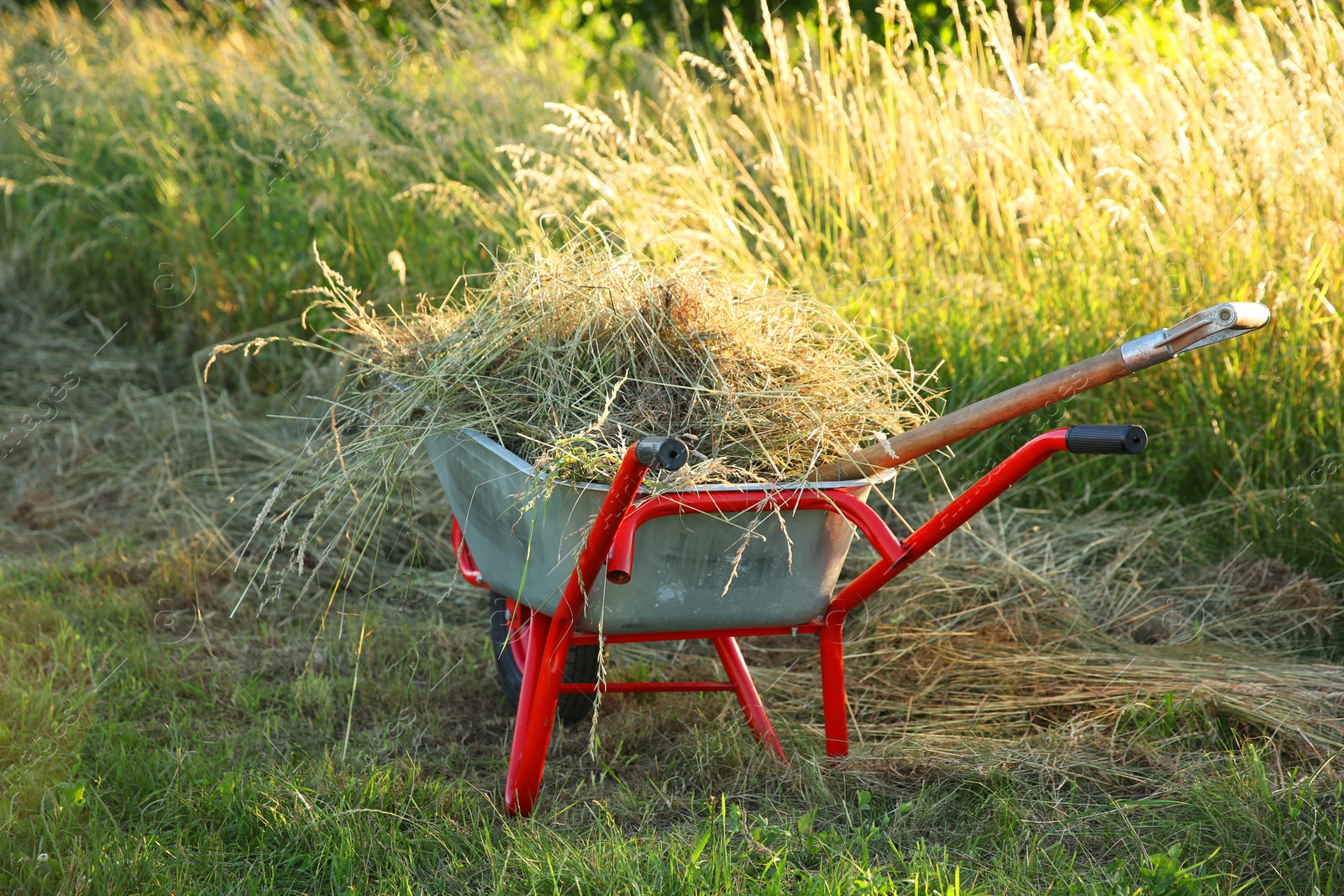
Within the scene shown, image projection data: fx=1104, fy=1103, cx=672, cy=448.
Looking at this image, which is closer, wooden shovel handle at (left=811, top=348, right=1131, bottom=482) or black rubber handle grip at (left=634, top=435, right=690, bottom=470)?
black rubber handle grip at (left=634, top=435, right=690, bottom=470)

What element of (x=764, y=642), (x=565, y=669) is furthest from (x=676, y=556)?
(x=764, y=642)

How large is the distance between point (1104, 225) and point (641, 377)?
2.18 metres

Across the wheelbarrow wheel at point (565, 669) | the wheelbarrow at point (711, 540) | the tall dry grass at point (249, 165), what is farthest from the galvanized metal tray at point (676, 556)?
the tall dry grass at point (249, 165)

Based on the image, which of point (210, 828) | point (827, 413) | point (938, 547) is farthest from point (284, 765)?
point (938, 547)

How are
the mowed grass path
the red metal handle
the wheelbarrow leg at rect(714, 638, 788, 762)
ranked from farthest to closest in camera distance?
1. the wheelbarrow leg at rect(714, 638, 788, 762)
2. the mowed grass path
3. the red metal handle

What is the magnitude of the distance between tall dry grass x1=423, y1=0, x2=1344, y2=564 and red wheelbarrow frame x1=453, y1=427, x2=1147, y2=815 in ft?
3.63

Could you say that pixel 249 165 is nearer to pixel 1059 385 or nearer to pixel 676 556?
pixel 676 556

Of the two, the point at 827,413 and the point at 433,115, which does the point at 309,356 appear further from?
the point at 827,413

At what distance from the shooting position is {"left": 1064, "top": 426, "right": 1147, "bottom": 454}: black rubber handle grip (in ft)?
4.84

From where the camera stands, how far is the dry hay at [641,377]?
1.91 metres

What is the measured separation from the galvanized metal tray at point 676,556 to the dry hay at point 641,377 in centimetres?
8

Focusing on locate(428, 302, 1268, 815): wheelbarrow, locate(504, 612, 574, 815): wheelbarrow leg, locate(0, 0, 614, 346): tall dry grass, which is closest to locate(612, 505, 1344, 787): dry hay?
locate(428, 302, 1268, 815): wheelbarrow

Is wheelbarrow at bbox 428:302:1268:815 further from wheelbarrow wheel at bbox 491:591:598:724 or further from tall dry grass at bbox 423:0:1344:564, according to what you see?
tall dry grass at bbox 423:0:1344:564

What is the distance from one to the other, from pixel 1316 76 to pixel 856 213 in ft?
4.67
